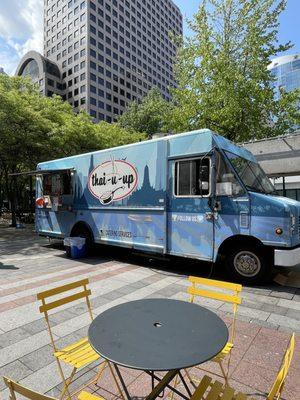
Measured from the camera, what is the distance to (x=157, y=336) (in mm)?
2223

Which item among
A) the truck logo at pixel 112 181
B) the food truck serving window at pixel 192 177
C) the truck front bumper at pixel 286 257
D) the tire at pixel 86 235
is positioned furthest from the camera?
the tire at pixel 86 235

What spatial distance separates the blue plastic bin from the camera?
9.54m

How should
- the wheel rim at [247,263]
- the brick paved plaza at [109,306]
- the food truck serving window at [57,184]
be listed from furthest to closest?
the food truck serving window at [57,184] < the wheel rim at [247,263] < the brick paved plaza at [109,306]

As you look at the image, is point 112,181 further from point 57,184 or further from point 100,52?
point 100,52

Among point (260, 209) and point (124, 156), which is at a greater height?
point (124, 156)

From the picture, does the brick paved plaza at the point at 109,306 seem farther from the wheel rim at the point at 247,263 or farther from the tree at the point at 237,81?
the tree at the point at 237,81

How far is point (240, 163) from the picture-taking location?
23.3 feet

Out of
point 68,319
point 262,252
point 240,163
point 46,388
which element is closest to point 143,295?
point 68,319

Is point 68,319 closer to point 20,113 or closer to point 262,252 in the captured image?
point 262,252

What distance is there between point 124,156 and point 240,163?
3.25 metres

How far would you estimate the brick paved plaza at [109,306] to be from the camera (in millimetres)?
3168

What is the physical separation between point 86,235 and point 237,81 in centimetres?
1087

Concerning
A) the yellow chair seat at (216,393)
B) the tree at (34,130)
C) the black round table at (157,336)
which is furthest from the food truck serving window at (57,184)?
the yellow chair seat at (216,393)

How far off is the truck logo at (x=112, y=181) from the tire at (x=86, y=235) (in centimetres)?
129
